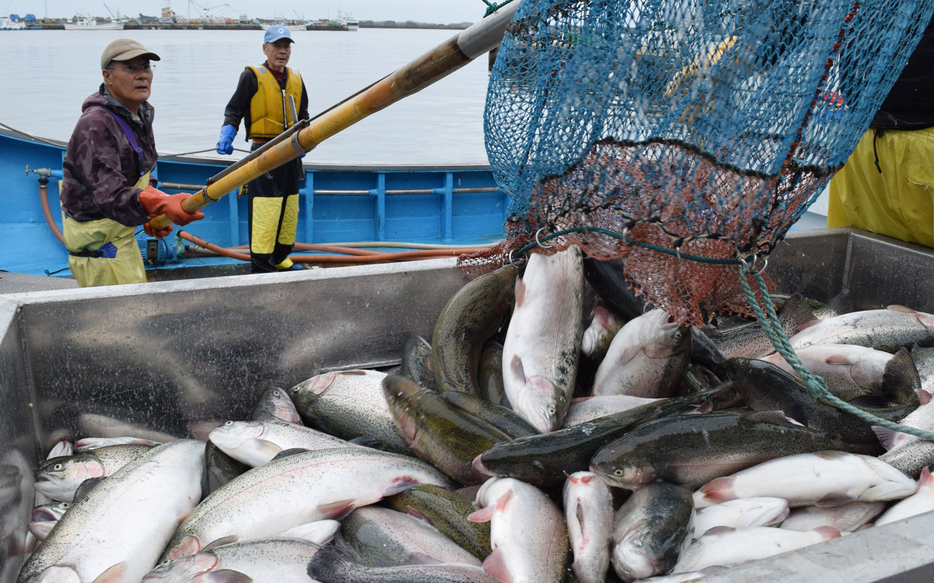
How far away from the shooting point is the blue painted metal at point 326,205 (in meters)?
6.88

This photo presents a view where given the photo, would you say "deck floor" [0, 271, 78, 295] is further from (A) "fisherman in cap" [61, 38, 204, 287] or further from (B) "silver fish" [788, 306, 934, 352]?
(B) "silver fish" [788, 306, 934, 352]

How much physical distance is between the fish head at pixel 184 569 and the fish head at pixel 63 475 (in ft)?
2.51

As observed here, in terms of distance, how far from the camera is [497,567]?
170cm

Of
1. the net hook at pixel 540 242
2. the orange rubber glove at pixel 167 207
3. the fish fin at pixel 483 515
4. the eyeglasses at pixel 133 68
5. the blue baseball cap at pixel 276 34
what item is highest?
the blue baseball cap at pixel 276 34

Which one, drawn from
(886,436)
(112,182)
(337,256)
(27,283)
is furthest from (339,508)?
(337,256)

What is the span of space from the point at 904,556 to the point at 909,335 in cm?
194

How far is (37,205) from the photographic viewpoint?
693 centimetres

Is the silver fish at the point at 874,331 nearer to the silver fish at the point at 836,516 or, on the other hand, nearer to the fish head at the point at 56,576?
the silver fish at the point at 836,516

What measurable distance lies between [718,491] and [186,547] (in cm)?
164

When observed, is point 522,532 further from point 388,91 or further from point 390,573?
point 388,91

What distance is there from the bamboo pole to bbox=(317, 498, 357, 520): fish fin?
167 cm

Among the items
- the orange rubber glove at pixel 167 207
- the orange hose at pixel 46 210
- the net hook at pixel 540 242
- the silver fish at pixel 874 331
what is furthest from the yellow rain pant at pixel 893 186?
the orange hose at pixel 46 210

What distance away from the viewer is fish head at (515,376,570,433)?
2.34 metres

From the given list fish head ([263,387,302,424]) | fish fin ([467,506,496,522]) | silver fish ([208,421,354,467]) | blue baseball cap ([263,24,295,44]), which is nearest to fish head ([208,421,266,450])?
silver fish ([208,421,354,467])
